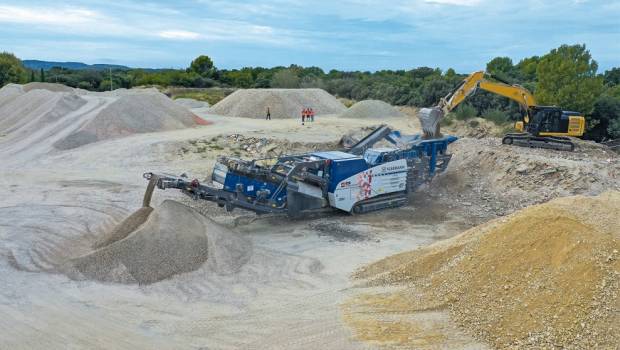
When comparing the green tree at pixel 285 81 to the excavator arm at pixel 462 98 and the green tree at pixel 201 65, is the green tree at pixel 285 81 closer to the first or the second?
the green tree at pixel 201 65

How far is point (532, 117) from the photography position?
18.5 meters

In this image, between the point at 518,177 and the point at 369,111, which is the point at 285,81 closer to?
the point at 369,111

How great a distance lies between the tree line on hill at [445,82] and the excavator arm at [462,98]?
691cm

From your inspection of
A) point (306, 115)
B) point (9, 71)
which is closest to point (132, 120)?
point (306, 115)

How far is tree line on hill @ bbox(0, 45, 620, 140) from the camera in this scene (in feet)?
79.9

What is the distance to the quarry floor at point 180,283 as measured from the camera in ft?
22.4

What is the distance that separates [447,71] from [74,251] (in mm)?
44175

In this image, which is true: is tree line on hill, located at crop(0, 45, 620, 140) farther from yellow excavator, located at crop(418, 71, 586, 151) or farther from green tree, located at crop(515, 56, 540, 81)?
yellow excavator, located at crop(418, 71, 586, 151)

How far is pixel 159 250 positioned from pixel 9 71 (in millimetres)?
48209

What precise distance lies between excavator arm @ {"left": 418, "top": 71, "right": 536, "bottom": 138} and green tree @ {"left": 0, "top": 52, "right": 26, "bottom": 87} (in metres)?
44.3

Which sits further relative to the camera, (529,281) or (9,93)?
(9,93)

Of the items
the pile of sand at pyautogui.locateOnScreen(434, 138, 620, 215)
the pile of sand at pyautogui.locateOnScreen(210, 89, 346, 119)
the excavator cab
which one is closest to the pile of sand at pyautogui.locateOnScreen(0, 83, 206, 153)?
the pile of sand at pyautogui.locateOnScreen(210, 89, 346, 119)

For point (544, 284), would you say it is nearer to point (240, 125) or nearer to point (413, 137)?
point (413, 137)

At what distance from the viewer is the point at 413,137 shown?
1617 centimetres
